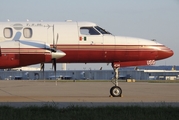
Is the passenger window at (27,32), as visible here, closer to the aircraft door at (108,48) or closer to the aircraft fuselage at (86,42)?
the aircraft fuselage at (86,42)

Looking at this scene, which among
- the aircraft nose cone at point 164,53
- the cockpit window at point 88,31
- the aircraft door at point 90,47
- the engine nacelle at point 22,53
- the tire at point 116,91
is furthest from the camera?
the cockpit window at point 88,31

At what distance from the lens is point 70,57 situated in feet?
77.5

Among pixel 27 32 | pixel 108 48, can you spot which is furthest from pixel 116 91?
pixel 27 32

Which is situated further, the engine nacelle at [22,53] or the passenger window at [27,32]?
the passenger window at [27,32]

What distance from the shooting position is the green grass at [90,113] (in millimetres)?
13883

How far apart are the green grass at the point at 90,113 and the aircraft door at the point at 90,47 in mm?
7660

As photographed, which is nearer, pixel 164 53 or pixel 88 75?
pixel 164 53

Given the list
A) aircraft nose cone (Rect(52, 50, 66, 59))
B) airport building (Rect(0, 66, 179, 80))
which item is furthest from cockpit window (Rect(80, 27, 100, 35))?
airport building (Rect(0, 66, 179, 80))

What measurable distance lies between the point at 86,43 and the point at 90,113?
9292 millimetres

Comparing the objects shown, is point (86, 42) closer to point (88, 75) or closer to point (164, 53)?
point (164, 53)

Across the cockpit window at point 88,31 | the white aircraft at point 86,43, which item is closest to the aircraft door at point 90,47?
the white aircraft at point 86,43

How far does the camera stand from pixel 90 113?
582 inches

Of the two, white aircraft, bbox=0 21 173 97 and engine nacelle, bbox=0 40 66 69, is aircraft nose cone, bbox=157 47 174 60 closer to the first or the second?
white aircraft, bbox=0 21 173 97

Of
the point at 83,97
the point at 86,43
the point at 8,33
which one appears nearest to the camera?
the point at 8,33
